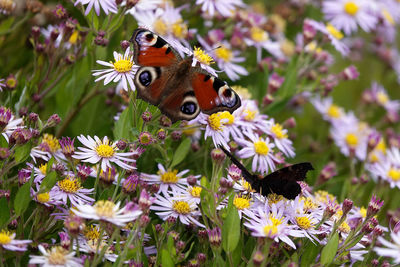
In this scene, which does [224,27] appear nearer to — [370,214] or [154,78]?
[154,78]

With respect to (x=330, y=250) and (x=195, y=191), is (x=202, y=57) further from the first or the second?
(x=330, y=250)

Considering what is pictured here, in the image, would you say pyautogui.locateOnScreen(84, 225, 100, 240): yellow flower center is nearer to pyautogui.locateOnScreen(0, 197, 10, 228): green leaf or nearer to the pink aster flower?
pyautogui.locateOnScreen(0, 197, 10, 228): green leaf

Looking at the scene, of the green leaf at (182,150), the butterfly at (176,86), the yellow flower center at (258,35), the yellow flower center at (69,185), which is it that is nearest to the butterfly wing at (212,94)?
the butterfly at (176,86)

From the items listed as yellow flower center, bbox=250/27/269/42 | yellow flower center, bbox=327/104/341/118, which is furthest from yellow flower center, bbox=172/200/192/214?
yellow flower center, bbox=327/104/341/118

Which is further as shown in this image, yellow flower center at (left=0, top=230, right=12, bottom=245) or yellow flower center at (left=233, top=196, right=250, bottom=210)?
yellow flower center at (left=233, top=196, right=250, bottom=210)

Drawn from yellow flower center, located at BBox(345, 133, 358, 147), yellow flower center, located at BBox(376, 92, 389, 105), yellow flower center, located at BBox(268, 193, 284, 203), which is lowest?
yellow flower center, located at BBox(376, 92, 389, 105)

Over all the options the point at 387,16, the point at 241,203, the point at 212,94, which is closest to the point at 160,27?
the point at 212,94

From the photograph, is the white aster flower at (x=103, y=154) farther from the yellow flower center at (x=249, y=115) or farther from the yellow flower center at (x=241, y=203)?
the yellow flower center at (x=249, y=115)
